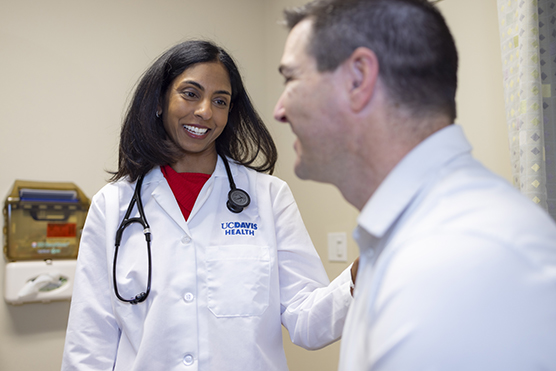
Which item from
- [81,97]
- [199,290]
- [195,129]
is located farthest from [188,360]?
[81,97]

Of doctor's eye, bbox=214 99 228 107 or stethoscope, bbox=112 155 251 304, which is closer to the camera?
stethoscope, bbox=112 155 251 304

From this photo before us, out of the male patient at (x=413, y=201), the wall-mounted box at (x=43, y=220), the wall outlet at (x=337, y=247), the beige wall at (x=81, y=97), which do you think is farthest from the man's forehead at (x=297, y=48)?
the wall-mounted box at (x=43, y=220)

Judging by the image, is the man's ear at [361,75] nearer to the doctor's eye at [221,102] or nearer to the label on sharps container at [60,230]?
the doctor's eye at [221,102]

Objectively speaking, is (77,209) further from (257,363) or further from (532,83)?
(532,83)

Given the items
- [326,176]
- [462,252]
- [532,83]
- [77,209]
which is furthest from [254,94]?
[462,252]

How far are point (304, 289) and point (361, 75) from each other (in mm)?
775

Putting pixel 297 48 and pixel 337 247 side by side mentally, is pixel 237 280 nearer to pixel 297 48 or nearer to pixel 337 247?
pixel 297 48

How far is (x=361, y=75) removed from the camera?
0.62m

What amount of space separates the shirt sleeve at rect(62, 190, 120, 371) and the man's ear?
872 millimetres

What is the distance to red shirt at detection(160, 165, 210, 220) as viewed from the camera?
132 centimetres

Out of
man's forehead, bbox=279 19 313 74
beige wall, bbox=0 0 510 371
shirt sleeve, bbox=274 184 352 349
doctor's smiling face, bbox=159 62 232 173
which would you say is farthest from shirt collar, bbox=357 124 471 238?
beige wall, bbox=0 0 510 371

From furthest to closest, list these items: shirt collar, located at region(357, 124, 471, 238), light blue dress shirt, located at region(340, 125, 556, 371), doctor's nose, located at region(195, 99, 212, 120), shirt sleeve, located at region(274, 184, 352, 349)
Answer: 1. doctor's nose, located at region(195, 99, 212, 120)
2. shirt sleeve, located at region(274, 184, 352, 349)
3. shirt collar, located at region(357, 124, 471, 238)
4. light blue dress shirt, located at region(340, 125, 556, 371)

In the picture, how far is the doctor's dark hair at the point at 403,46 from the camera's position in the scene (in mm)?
602

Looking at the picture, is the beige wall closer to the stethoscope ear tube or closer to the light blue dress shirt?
the stethoscope ear tube
